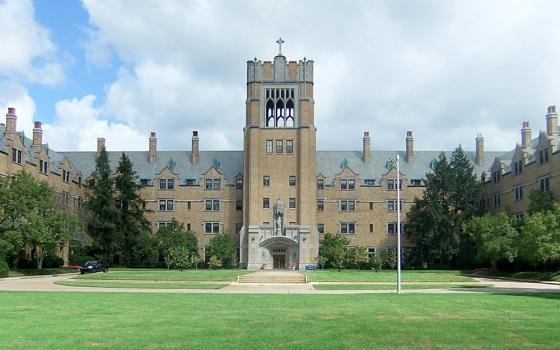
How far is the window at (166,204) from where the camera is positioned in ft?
268

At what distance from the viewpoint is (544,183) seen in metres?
61.5

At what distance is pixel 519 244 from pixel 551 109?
17.3m

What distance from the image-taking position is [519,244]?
53062 mm

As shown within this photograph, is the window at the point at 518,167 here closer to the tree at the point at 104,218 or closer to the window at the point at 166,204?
the window at the point at 166,204

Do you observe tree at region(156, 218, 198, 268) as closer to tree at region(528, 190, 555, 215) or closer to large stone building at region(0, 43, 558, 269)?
large stone building at region(0, 43, 558, 269)

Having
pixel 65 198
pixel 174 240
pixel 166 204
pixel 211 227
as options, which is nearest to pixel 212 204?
pixel 211 227

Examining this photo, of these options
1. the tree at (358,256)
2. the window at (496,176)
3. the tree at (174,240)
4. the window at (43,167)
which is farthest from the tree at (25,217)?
the window at (496,176)

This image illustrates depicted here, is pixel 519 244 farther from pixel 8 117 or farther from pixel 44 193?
pixel 8 117

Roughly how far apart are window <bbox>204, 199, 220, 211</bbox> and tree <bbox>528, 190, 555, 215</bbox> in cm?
3846

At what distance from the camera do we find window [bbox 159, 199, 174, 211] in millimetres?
81625

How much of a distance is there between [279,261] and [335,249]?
818 centimetres

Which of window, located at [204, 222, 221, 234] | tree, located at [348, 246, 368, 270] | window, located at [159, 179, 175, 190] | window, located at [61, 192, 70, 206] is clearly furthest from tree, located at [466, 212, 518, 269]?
window, located at [61, 192, 70, 206]

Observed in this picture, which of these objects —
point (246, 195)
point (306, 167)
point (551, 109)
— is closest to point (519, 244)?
point (551, 109)

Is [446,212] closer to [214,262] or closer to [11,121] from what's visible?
[214,262]
